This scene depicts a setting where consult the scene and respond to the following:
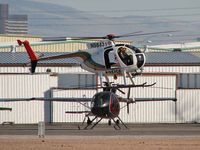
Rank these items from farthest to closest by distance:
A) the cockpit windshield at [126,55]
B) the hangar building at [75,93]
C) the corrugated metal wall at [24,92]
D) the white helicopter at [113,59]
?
the hangar building at [75,93] < the corrugated metal wall at [24,92] < the white helicopter at [113,59] < the cockpit windshield at [126,55]

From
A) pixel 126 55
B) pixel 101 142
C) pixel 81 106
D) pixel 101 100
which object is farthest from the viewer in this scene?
pixel 81 106

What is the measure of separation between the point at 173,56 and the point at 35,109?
14.9 metres

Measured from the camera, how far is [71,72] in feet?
234

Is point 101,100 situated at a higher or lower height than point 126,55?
lower

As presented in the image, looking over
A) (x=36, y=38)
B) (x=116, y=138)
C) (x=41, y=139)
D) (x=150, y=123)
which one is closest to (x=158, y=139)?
(x=116, y=138)

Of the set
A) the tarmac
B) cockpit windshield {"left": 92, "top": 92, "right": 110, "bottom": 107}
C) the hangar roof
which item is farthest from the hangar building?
cockpit windshield {"left": 92, "top": 92, "right": 110, "bottom": 107}

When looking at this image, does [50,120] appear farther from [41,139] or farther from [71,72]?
[41,139]

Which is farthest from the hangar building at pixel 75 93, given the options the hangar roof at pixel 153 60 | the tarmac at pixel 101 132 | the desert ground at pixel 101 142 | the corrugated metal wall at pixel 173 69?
the desert ground at pixel 101 142

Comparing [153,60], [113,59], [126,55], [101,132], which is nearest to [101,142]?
[101,132]

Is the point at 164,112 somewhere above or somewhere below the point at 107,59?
below

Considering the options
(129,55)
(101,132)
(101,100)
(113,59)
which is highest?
(129,55)

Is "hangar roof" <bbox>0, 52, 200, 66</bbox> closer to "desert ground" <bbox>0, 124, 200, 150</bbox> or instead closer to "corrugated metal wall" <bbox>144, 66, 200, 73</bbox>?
"corrugated metal wall" <bbox>144, 66, 200, 73</bbox>

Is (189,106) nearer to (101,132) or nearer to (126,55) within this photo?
(126,55)

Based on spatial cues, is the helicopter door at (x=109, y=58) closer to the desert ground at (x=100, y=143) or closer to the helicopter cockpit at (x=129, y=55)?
the helicopter cockpit at (x=129, y=55)
